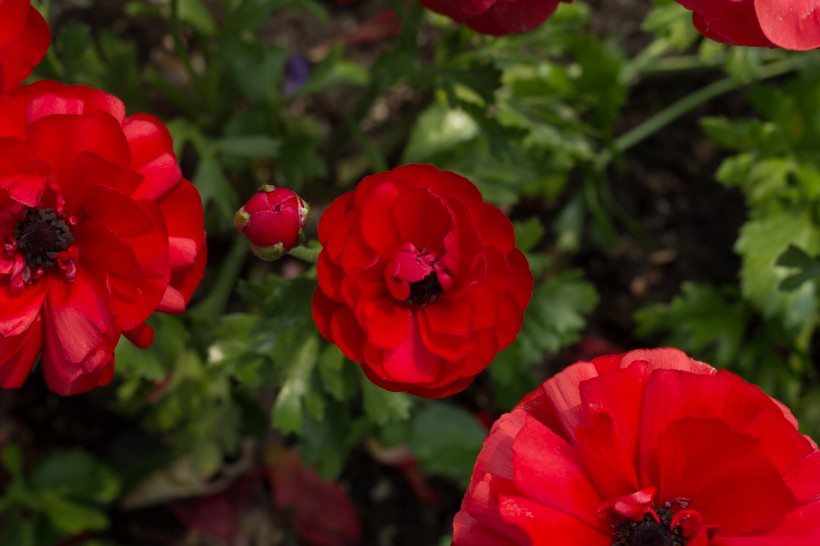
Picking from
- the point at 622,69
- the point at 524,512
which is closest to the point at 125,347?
the point at 524,512

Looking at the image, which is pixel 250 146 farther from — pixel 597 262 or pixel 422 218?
pixel 597 262

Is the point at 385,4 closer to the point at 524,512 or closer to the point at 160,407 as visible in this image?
the point at 160,407

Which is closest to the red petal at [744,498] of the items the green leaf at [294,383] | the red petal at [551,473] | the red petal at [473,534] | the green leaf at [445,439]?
the red petal at [551,473]

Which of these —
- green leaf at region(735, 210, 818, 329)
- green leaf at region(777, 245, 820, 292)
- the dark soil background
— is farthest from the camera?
the dark soil background

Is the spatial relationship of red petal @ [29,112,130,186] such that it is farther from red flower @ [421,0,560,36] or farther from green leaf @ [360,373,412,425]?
green leaf @ [360,373,412,425]

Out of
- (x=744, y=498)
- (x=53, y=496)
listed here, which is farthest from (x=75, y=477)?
(x=744, y=498)

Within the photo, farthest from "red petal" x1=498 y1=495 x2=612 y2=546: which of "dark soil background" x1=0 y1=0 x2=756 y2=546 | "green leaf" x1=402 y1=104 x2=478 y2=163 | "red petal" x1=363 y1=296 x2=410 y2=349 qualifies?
"dark soil background" x1=0 y1=0 x2=756 y2=546
